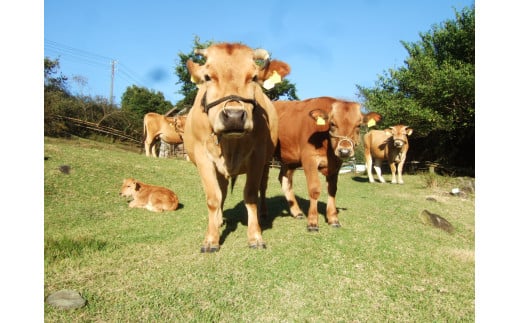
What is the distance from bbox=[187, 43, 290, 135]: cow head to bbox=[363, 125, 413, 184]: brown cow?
510 inches

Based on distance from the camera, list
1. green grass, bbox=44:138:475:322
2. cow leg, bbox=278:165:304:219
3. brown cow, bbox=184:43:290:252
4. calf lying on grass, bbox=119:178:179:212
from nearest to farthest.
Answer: green grass, bbox=44:138:475:322 → brown cow, bbox=184:43:290:252 → cow leg, bbox=278:165:304:219 → calf lying on grass, bbox=119:178:179:212

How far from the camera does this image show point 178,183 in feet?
37.5

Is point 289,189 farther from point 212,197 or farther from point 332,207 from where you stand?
point 212,197

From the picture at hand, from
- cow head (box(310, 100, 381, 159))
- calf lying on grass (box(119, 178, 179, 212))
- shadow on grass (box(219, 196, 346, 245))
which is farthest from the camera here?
calf lying on grass (box(119, 178, 179, 212))

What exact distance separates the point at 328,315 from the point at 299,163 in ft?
14.0

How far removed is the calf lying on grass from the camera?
7.90 m

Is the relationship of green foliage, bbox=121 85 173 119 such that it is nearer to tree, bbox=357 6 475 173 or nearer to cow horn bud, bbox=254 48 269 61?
tree, bbox=357 6 475 173

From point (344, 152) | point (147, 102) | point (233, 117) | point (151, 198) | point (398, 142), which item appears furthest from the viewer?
point (147, 102)

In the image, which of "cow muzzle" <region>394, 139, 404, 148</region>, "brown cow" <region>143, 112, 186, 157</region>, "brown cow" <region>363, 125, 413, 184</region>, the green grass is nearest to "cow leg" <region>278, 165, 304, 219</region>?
the green grass

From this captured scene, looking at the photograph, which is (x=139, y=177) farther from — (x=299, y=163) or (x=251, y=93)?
(x=251, y=93)

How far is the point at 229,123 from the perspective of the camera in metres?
3.84

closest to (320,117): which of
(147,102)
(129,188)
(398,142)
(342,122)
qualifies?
(342,122)

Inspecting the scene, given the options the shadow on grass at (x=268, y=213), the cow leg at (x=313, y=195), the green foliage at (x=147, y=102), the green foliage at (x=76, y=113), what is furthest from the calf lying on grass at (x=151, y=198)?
the green foliage at (x=147, y=102)

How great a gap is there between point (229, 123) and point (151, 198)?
4.80 m
